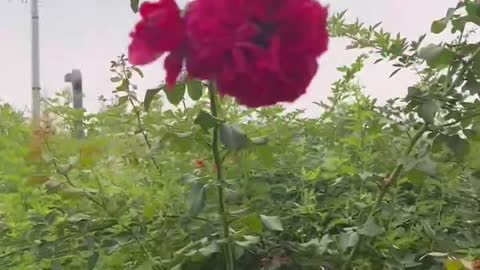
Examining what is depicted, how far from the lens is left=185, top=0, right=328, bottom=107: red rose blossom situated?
2.13 feet

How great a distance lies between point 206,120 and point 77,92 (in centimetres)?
75

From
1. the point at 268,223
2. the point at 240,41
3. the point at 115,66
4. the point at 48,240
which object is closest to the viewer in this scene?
the point at 240,41

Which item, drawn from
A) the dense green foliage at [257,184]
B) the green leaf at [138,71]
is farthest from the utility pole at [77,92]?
the green leaf at [138,71]

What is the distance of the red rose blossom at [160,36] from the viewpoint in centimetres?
70

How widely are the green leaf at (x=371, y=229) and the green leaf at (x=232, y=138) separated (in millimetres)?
270

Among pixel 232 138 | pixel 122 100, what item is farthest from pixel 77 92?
pixel 232 138

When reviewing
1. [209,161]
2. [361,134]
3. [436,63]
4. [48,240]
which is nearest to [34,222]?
[48,240]

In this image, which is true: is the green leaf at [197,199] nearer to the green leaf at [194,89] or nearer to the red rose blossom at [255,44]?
the green leaf at [194,89]

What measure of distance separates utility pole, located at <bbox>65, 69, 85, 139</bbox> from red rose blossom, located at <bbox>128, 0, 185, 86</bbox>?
806mm

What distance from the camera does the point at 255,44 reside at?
654 millimetres

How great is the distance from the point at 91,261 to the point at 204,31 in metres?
0.76

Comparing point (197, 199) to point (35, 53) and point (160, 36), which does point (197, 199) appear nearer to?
point (160, 36)

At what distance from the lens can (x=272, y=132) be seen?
1.51m

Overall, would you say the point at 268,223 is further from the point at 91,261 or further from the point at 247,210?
the point at 91,261
